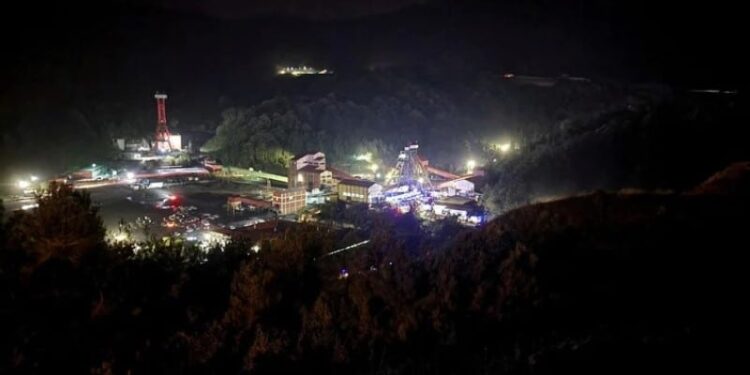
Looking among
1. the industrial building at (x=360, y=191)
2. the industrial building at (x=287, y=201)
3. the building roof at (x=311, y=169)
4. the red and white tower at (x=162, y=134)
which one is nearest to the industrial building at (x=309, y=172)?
the building roof at (x=311, y=169)

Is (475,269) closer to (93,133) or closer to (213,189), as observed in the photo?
(213,189)

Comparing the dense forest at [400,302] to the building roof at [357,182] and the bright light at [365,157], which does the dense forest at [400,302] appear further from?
the bright light at [365,157]

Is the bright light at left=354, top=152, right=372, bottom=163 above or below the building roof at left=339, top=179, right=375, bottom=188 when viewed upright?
above

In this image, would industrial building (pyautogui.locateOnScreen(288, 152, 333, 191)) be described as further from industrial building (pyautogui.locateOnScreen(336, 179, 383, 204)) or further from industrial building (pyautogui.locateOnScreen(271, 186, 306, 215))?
industrial building (pyautogui.locateOnScreen(271, 186, 306, 215))

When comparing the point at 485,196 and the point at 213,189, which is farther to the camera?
the point at 213,189

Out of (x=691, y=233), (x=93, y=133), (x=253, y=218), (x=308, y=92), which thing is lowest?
(x=253, y=218)

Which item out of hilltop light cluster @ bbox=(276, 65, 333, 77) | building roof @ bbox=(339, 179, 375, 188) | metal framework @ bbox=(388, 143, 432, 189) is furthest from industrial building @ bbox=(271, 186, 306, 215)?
hilltop light cluster @ bbox=(276, 65, 333, 77)

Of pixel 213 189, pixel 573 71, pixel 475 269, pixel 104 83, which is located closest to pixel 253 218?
pixel 213 189
